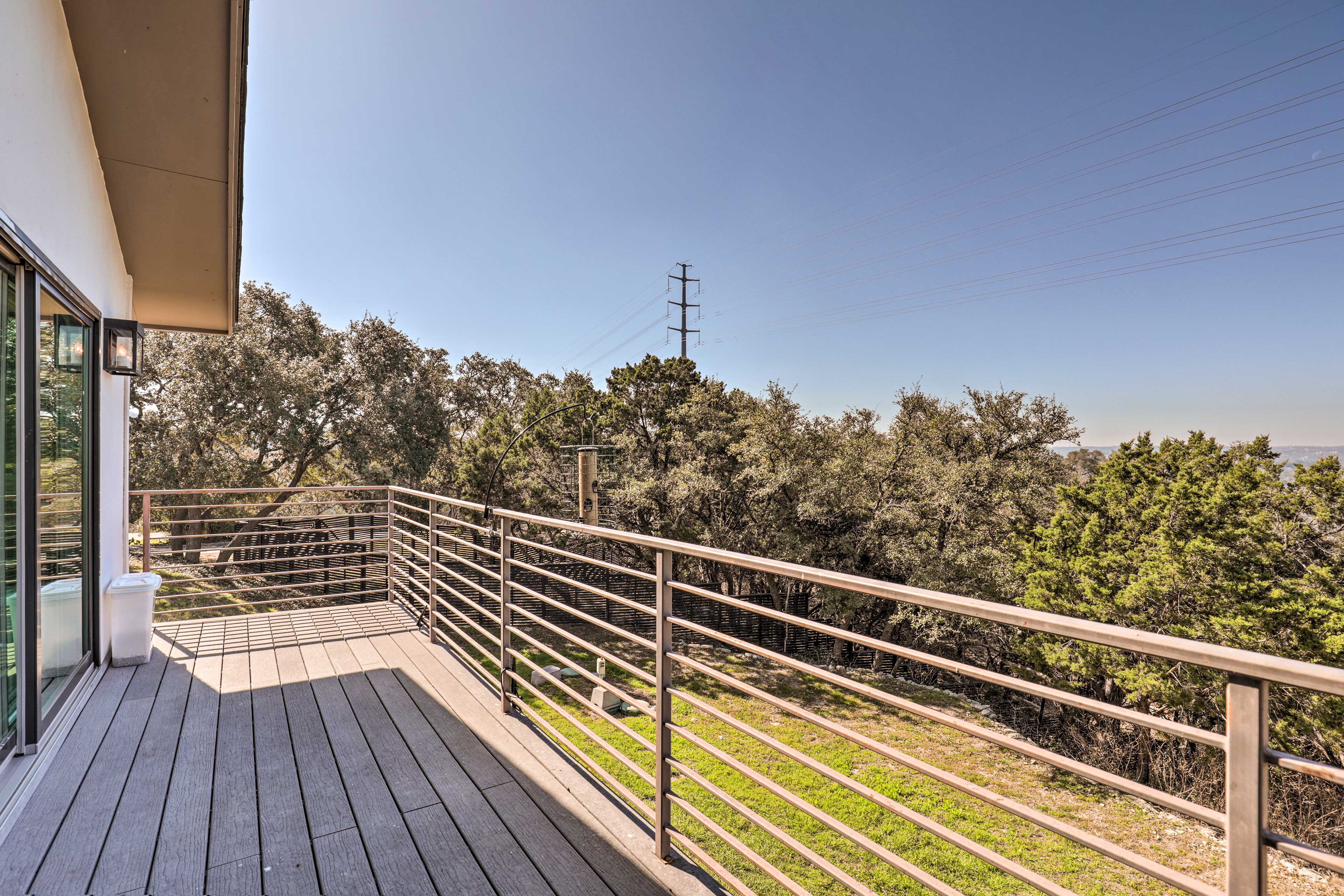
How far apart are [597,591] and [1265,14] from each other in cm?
2692

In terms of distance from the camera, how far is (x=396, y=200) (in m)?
15.1

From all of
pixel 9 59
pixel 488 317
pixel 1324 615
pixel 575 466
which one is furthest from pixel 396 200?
pixel 1324 615

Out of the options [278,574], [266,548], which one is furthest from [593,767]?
[266,548]

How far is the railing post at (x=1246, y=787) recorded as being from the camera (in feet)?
2.48

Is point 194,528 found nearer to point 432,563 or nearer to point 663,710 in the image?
point 432,563

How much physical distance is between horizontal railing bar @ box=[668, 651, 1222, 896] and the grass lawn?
15.0 ft

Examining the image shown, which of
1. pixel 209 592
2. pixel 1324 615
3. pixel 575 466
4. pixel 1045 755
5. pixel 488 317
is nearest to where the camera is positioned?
pixel 1045 755

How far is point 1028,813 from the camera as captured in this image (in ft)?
3.39

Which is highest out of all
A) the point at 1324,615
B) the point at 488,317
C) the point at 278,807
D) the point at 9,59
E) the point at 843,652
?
the point at 488,317

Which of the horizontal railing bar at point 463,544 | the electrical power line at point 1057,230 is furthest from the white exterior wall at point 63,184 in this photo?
the electrical power line at point 1057,230

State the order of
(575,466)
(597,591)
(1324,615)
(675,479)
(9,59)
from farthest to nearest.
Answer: (575,466) → (675,479) → (1324,615) → (597,591) → (9,59)

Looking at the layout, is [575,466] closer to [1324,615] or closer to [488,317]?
[488,317]

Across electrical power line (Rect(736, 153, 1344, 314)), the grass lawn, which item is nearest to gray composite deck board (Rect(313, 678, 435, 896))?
the grass lawn

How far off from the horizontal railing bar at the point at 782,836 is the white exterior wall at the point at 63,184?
299 centimetres
